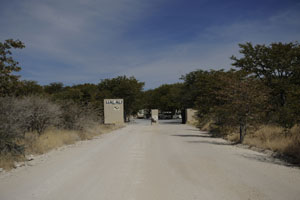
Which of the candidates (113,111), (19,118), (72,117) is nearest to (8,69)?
(19,118)

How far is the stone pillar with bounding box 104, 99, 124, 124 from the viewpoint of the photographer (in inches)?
1806

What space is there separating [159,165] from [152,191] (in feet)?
10.4

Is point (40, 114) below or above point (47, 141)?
above

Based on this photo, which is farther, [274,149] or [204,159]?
[274,149]

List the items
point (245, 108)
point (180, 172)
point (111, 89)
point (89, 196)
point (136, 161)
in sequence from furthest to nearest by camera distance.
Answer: point (111, 89)
point (245, 108)
point (136, 161)
point (180, 172)
point (89, 196)

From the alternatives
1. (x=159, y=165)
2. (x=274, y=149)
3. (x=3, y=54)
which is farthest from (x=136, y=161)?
(x=3, y=54)

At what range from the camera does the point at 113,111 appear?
46.2 meters

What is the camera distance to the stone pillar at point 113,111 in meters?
45.9

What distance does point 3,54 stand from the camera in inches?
493

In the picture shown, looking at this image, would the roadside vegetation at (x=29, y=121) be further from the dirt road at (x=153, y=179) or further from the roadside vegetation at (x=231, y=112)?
the dirt road at (x=153, y=179)

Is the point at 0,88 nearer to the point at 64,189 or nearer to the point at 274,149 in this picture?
the point at 64,189

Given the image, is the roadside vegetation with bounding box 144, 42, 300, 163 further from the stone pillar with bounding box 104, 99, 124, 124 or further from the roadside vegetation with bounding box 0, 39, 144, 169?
the stone pillar with bounding box 104, 99, 124, 124

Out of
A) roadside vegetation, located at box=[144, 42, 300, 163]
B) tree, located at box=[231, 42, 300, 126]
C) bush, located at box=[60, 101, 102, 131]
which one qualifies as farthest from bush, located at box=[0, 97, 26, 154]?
tree, located at box=[231, 42, 300, 126]

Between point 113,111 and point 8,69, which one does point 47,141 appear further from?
point 113,111
